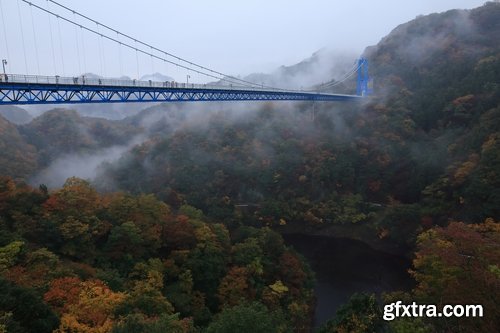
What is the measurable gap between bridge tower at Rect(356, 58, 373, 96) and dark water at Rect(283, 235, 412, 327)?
2697 centimetres

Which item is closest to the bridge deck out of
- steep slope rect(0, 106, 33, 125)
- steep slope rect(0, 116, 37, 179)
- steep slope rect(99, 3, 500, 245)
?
steep slope rect(99, 3, 500, 245)

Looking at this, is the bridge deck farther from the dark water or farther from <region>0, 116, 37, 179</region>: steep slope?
<region>0, 116, 37, 179</region>: steep slope

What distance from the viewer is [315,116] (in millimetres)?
47562

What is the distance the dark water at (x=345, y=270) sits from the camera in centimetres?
2234

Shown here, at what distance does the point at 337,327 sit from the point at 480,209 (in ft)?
54.7

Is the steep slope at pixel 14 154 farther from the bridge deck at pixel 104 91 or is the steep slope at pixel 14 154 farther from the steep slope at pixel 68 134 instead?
the bridge deck at pixel 104 91

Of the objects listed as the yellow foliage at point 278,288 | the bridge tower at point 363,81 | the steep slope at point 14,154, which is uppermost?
the bridge tower at point 363,81

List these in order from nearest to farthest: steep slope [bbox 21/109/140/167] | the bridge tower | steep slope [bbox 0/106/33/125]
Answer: the bridge tower
steep slope [bbox 21/109/140/167]
steep slope [bbox 0/106/33/125]

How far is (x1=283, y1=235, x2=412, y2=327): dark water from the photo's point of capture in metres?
22.3

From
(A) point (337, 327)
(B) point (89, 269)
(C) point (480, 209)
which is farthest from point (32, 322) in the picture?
(C) point (480, 209)

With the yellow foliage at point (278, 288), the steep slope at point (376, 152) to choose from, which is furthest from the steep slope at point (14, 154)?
the yellow foliage at point (278, 288)

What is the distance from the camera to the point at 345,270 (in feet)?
84.6

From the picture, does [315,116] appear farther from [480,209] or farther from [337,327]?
[337,327]

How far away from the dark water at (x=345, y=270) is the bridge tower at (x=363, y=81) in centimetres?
2697
